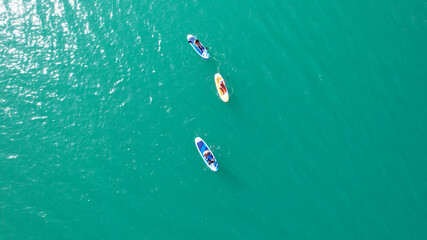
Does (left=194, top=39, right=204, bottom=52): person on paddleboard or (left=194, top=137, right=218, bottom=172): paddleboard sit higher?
(left=194, top=39, right=204, bottom=52): person on paddleboard

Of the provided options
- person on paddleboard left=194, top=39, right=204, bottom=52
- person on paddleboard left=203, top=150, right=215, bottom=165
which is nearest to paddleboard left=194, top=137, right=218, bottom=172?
person on paddleboard left=203, top=150, right=215, bottom=165

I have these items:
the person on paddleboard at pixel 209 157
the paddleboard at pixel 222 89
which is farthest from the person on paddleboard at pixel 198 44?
the person on paddleboard at pixel 209 157

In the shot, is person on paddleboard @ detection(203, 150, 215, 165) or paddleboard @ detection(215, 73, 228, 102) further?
paddleboard @ detection(215, 73, 228, 102)

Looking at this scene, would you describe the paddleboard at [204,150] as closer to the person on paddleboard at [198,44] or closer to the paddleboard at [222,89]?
the paddleboard at [222,89]

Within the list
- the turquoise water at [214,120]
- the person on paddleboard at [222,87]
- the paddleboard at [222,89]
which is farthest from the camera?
the person on paddleboard at [222,87]

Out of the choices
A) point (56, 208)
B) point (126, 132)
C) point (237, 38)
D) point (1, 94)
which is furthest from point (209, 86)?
point (1, 94)

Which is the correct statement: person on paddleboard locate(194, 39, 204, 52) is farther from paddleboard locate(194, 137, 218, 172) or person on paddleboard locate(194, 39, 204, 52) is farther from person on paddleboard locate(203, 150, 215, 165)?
person on paddleboard locate(203, 150, 215, 165)

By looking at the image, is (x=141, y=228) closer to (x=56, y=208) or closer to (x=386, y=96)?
(x=56, y=208)

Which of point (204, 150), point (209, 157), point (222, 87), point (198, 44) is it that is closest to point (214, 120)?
point (204, 150)
